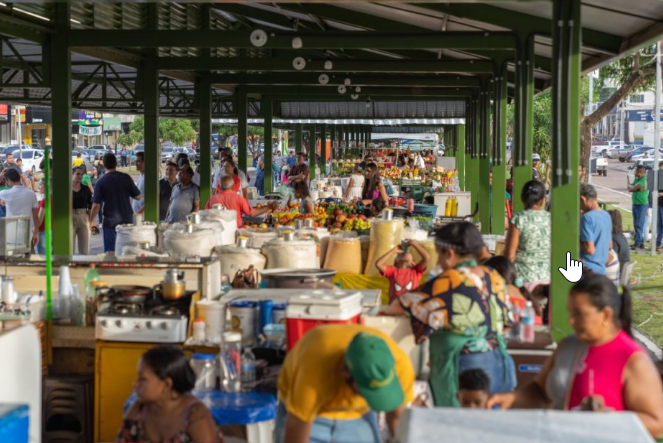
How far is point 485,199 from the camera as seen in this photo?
1697 centimetres

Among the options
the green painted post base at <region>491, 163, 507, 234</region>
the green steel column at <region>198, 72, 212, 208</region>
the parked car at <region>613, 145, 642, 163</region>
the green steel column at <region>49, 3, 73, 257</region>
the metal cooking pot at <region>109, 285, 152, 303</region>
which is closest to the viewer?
the metal cooking pot at <region>109, 285, 152, 303</region>

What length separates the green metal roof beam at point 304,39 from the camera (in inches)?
464

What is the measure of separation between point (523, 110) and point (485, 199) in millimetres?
5841

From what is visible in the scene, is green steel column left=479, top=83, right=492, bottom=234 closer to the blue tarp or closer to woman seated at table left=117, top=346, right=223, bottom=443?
the blue tarp

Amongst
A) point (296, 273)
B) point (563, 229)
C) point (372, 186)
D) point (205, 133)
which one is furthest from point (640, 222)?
point (296, 273)

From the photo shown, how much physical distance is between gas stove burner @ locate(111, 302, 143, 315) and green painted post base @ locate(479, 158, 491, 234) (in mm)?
10340

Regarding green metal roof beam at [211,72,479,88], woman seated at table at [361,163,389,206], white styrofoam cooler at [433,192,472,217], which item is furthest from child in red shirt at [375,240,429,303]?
green metal roof beam at [211,72,479,88]

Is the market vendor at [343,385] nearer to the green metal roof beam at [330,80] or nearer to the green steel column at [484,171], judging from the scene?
the green steel column at [484,171]

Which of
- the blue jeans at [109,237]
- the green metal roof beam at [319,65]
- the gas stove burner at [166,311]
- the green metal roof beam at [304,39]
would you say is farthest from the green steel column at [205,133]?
the gas stove burner at [166,311]

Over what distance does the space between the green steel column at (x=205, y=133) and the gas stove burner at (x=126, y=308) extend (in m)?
13.6

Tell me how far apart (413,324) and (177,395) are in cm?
153

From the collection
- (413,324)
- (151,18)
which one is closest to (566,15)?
(413,324)

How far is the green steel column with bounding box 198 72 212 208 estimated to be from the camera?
20047mm

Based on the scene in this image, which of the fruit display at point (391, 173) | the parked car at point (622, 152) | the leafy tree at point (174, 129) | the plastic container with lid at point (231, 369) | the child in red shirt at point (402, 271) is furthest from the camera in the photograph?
the leafy tree at point (174, 129)
